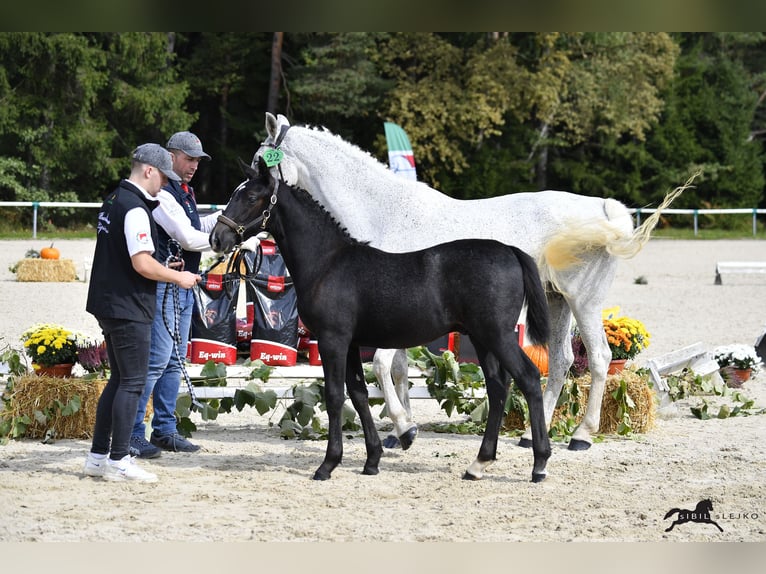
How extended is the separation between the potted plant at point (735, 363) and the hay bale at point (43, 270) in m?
10.4

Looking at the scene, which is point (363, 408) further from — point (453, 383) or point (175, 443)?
point (453, 383)

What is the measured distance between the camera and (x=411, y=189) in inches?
238

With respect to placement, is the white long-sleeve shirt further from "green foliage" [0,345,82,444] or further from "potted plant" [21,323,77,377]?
"potted plant" [21,323,77,377]

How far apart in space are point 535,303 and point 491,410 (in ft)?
2.15

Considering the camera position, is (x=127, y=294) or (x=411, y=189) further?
(x=411, y=189)

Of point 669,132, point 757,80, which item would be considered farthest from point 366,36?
point 757,80

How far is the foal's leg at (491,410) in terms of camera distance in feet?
17.1

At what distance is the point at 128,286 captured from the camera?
4.96 m

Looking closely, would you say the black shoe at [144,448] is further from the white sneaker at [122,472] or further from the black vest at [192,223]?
the black vest at [192,223]

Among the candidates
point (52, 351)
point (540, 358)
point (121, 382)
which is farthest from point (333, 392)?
point (52, 351)

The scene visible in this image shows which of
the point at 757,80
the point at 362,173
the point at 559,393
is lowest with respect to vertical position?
the point at 559,393

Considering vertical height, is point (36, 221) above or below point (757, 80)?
below
